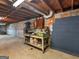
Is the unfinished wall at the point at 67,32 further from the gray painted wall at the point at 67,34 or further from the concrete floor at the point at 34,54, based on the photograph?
the concrete floor at the point at 34,54

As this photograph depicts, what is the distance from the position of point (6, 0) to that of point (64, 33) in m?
2.64

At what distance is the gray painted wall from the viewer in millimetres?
3375

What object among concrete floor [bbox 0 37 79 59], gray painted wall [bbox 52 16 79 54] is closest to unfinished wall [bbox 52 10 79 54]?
gray painted wall [bbox 52 16 79 54]

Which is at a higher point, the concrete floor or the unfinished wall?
the unfinished wall

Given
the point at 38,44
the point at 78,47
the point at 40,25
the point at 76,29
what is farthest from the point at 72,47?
the point at 40,25

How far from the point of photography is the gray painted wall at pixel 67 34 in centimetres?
338

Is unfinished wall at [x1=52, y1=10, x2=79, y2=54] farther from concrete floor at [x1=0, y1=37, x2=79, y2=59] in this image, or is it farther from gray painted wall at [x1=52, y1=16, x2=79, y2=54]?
concrete floor at [x1=0, y1=37, x2=79, y2=59]

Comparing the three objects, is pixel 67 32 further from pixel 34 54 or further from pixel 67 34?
pixel 34 54

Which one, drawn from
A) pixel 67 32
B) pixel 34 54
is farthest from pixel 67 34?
pixel 34 54

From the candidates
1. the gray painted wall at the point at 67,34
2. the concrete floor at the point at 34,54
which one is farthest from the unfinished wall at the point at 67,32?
the concrete floor at the point at 34,54

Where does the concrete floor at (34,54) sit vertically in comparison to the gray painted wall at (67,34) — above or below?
below

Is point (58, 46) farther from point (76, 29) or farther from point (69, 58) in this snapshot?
point (76, 29)

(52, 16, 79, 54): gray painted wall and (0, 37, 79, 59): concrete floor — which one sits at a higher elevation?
(52, 16, 79, 54): gray painted wall

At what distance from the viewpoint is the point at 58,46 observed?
3.97 meters
